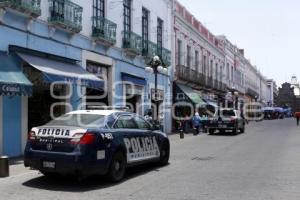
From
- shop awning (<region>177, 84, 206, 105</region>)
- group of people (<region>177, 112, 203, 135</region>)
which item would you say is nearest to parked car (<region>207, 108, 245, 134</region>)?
group of people (<region>177, 112, 203, 135</region>)

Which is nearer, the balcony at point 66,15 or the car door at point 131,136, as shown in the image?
the car door at point 131,136

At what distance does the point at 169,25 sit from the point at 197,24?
9921 millimetres

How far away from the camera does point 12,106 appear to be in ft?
51.4

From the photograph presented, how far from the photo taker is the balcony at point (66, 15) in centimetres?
1803

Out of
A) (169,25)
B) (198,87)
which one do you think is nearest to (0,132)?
(169,25)

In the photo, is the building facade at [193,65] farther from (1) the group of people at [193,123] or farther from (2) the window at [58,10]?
(2) the window at [58,10]

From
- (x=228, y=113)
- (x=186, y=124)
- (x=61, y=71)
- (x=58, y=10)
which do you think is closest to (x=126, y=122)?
(x=61, y=71)

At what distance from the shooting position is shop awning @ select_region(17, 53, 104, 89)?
15.8m

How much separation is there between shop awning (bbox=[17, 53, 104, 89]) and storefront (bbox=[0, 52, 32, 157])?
0.74m

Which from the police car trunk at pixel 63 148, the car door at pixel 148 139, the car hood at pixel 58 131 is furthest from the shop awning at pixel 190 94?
the car hood at pixel 58 131

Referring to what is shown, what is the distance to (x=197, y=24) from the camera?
143 ft

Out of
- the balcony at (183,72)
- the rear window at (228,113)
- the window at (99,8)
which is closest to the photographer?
the window at (99,8)

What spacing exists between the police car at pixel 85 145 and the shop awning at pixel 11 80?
341cm

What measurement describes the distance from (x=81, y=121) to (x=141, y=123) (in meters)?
2.28
